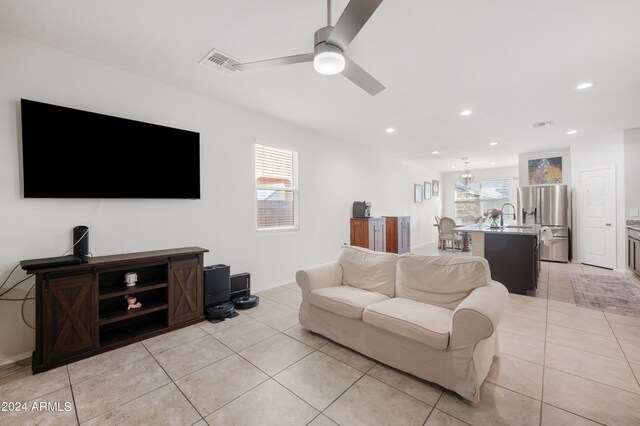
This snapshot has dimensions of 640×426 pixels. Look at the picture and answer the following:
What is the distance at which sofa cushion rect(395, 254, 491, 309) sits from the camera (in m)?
2.24

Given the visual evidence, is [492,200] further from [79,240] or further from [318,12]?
[79,240]

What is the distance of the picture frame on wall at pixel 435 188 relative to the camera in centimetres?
1007

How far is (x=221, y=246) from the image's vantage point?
3.70 meters

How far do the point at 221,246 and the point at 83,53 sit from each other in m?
2.49

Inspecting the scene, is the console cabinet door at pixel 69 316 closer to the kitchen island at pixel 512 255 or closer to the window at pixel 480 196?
the kitchen island at pixel 512 255

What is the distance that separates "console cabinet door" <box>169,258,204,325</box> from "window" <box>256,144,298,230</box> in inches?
53.1

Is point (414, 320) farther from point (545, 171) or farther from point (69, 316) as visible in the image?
point (545, 171)

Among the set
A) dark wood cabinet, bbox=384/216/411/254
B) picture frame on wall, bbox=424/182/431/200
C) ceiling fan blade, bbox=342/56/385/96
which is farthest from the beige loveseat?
picture frame on wall, bbox=424/182/431/200

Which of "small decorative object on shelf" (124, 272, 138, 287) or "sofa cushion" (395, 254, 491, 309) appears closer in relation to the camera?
"sofa cushion" (395, 254, 491, 309)

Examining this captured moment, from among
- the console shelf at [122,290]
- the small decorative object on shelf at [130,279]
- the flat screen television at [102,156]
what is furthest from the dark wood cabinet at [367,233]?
the small decorative object on shelf at [130,279]

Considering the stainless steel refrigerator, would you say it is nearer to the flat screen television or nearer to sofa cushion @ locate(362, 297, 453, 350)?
sofa cushion @ locate(362, 297, 453, 350)

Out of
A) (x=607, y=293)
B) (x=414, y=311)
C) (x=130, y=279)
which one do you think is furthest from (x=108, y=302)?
(x=607, y=293)

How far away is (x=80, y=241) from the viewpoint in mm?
2469

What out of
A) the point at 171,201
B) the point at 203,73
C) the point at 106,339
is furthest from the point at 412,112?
the point at 106,339
